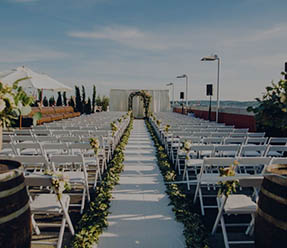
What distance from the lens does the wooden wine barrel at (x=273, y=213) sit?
1.92 m

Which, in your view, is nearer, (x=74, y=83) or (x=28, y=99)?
(x=28, y=99)

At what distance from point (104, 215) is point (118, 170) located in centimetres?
216

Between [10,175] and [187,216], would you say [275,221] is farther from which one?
[10,175]

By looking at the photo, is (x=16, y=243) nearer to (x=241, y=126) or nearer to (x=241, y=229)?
(x=241, y=229)

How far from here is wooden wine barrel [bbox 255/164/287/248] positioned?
1915 mm

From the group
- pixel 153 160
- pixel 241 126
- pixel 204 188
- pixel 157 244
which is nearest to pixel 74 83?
pixel 241 126

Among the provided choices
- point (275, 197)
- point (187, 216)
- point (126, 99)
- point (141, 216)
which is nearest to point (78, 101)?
point (126, 99)

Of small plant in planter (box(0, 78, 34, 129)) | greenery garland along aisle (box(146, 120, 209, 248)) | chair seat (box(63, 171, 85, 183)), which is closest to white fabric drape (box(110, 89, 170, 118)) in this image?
greenery garland along aisle (box(146, 120, 209, 248))

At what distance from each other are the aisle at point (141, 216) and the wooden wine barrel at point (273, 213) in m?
1.12

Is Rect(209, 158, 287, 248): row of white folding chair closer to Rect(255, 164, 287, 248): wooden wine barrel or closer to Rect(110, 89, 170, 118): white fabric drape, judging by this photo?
Rect(255, 164, 287, 248): wooden wine barrel

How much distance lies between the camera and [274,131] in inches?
332

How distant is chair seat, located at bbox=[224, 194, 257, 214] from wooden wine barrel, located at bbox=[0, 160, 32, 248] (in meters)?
1.95

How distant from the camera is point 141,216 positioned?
3.59 metres

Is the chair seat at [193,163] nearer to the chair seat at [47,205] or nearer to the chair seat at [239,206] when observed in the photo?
the chair seat at [239,206]
